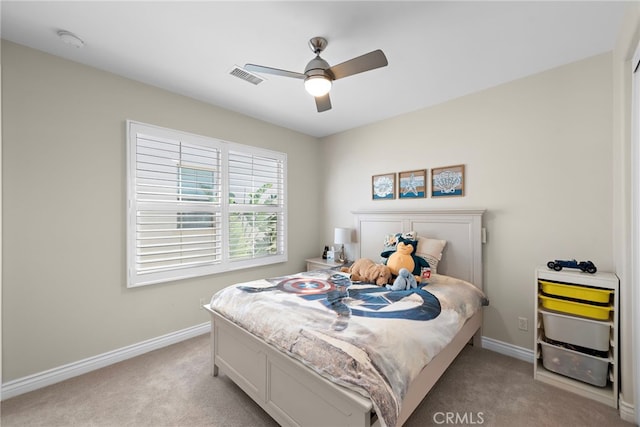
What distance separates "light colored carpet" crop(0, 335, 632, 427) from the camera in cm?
179

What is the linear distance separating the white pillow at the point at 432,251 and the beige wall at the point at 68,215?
109 inches

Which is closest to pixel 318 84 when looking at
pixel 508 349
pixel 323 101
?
pixel 323 101

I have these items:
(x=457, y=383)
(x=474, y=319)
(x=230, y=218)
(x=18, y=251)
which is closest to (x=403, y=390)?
(x=457, y=383)

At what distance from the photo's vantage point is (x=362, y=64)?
1.78 meters

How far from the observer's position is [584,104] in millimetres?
2281

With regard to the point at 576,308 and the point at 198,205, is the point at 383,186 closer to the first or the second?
the point at 576,308

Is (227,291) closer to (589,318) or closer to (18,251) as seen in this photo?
(18,251)

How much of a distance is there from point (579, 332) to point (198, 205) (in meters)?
3.72

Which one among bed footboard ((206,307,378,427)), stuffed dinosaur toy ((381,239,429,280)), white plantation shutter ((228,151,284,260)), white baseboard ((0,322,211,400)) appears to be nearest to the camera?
bed footboard ((206,307,378,427))

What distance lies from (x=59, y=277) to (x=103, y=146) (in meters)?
1.22

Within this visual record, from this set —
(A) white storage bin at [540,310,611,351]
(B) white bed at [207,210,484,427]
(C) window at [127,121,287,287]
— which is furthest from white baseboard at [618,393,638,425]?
(C) window at [127,121,287,287]

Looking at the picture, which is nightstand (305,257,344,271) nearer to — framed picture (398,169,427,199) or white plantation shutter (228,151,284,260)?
white plantation shutter (228,151,284,260)

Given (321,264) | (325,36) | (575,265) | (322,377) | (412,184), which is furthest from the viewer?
(321,264)

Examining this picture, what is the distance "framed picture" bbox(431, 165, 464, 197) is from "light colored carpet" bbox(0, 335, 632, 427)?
5.79 feet
